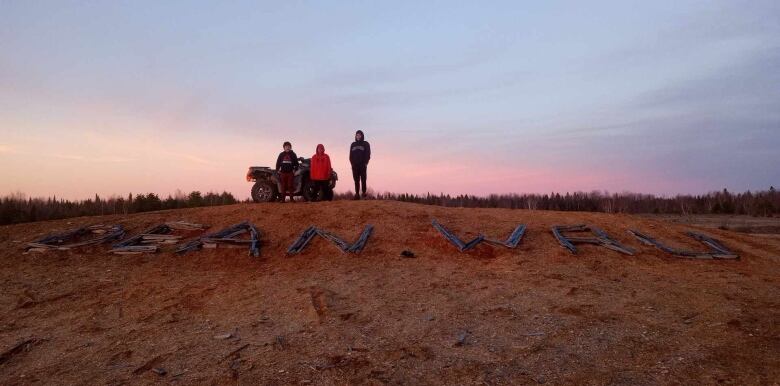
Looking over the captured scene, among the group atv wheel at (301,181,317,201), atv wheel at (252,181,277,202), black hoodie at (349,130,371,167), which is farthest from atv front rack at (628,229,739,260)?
atv wheel at (252,181,277,202)

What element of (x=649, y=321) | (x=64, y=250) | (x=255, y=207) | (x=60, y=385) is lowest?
(x=60, y=385)

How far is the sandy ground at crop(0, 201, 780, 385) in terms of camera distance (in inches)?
198

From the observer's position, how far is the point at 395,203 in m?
12.1

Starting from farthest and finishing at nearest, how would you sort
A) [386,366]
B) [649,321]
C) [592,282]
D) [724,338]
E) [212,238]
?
[212,238], [592,282], [649,321], [724,338], [386,366]

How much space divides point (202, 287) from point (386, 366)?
3978 millimetres

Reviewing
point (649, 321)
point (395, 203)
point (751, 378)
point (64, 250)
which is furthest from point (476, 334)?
point (64, 250)

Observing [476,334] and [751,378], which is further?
[476,334]

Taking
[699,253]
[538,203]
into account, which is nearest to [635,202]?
[538,203]

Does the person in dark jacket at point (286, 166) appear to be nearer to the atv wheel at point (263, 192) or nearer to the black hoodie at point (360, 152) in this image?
the atv wheel at point (263, 192)

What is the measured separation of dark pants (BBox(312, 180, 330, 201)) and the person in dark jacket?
2.09 ft

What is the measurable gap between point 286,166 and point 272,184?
3.45ft

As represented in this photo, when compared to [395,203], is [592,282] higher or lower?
lower

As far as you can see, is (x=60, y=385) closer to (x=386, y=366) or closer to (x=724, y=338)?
(x=386, y=366)

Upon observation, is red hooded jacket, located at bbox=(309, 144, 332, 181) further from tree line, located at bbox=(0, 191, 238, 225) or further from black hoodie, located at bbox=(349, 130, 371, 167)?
tree line, located at bbox=(0, 191, 238, 225)
